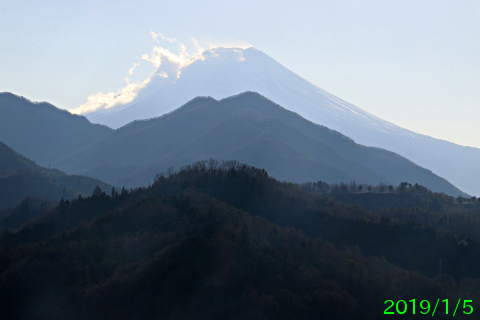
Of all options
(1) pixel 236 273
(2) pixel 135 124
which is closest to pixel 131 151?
(2) pixel 135 124

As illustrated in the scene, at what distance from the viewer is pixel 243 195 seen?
187ft

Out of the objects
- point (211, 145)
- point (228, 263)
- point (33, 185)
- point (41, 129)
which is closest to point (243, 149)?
point (211, 145)

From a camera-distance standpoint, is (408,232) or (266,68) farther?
(266,68)

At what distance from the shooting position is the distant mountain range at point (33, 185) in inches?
3423

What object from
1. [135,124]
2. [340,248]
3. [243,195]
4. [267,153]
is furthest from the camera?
[135,124]

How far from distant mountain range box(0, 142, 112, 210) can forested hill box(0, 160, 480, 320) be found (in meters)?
33.0

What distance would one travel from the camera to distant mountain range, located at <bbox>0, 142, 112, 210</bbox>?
285ft

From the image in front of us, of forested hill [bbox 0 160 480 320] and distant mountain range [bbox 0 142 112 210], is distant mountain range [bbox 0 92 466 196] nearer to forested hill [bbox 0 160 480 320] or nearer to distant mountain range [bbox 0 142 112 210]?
distant mountain range [bbox 0 142 112 210]

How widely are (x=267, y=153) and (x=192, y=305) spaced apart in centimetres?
9174

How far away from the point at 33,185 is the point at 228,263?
6108 cm

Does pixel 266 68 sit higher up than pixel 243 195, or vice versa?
pixel 266 68

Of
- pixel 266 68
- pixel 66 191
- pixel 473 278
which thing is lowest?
pixel 66 191

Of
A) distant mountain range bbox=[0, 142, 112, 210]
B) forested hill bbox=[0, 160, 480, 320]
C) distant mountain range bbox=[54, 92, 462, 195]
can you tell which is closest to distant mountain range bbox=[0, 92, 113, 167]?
distant mountain range bbox=[54, 92, 462, 195]

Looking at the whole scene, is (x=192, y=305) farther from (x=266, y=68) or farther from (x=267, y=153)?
(x=266, y=68)
